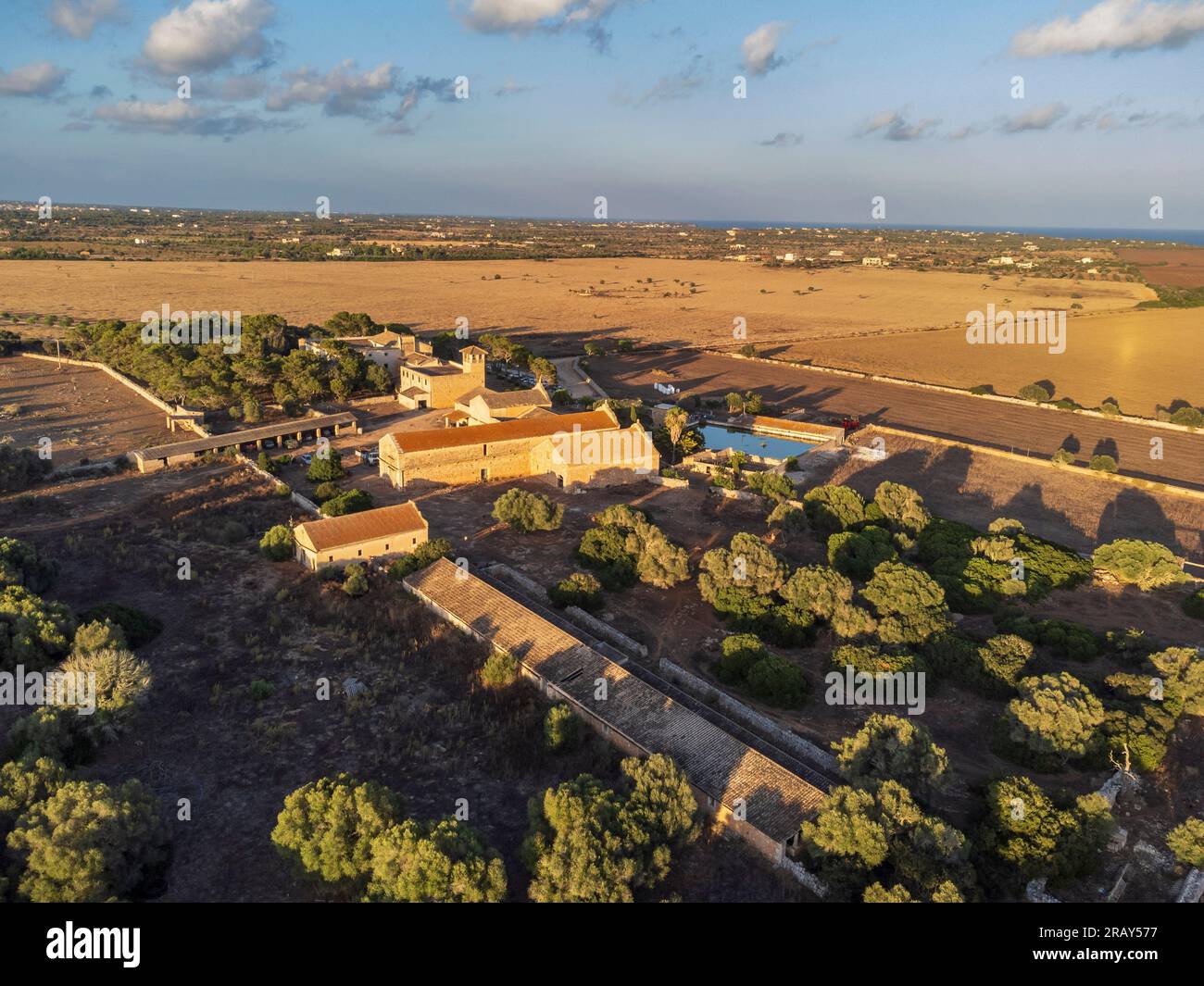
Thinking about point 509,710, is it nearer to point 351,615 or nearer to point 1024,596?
point 351,615

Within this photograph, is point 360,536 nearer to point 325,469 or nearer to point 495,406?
point 325,469

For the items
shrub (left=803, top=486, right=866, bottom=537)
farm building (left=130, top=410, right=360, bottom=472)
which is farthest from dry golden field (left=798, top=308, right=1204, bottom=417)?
farm building (left=130, top=410, right=360, bottom=472)

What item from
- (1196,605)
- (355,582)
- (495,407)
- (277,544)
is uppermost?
(495,407)

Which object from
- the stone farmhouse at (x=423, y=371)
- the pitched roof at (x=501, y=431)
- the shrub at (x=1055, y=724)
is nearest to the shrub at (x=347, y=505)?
the pitched roof at (x=501, y=431)

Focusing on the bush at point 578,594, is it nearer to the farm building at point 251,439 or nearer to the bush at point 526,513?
the bush at point 526,513

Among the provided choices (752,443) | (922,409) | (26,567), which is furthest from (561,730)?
→ (922,409)

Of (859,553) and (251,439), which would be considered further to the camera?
(251,439)
